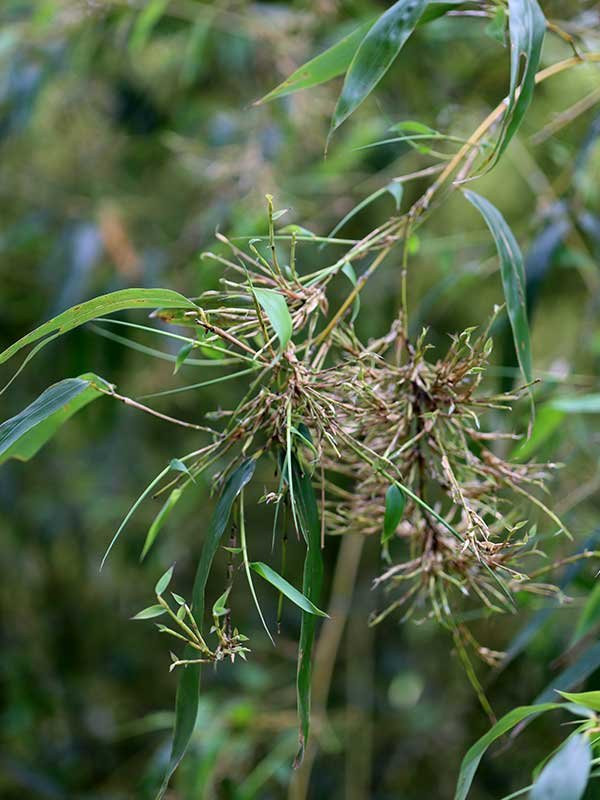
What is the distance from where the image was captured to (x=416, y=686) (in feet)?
3.83

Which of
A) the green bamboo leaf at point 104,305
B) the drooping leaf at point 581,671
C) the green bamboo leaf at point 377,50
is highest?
the green bamboo leaf at point 377,50

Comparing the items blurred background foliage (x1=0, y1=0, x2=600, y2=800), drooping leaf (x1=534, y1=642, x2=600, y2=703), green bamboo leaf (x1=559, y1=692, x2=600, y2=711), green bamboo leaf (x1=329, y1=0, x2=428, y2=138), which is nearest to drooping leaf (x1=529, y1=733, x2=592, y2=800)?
green bamboo leaf (x1=559, y1=692, x2=600, y2=711)

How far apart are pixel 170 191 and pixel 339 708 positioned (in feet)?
2.55

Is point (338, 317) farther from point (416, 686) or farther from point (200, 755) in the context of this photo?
point (416, 686)

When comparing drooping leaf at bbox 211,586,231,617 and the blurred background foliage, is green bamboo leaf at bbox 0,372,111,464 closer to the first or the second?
drooping leaf at bbox 211,586,231,617

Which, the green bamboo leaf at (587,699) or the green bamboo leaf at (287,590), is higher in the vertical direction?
the green bamboo leaf at (287,590)

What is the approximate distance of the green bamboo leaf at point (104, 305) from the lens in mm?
309

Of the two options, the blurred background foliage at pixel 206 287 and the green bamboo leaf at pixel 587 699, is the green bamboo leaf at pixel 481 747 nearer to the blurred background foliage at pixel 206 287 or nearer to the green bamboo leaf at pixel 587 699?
the green bamboo leaf at pixel 587 699

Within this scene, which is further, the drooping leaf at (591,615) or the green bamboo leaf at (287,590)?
the drooping leaf at (591,615)

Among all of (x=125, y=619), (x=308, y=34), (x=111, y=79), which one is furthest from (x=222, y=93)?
(x=125, y=619)

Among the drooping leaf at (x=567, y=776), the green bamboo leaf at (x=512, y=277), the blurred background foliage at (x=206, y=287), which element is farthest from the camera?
the blurred background foliage at (x=206, y=287)

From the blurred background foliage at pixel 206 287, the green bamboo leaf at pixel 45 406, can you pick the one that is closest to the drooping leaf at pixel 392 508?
the green bamboo leaf at pixel 45 406

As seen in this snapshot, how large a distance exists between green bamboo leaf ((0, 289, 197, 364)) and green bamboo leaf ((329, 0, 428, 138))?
0.37ft

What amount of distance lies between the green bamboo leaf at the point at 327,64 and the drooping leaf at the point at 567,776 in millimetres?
297
